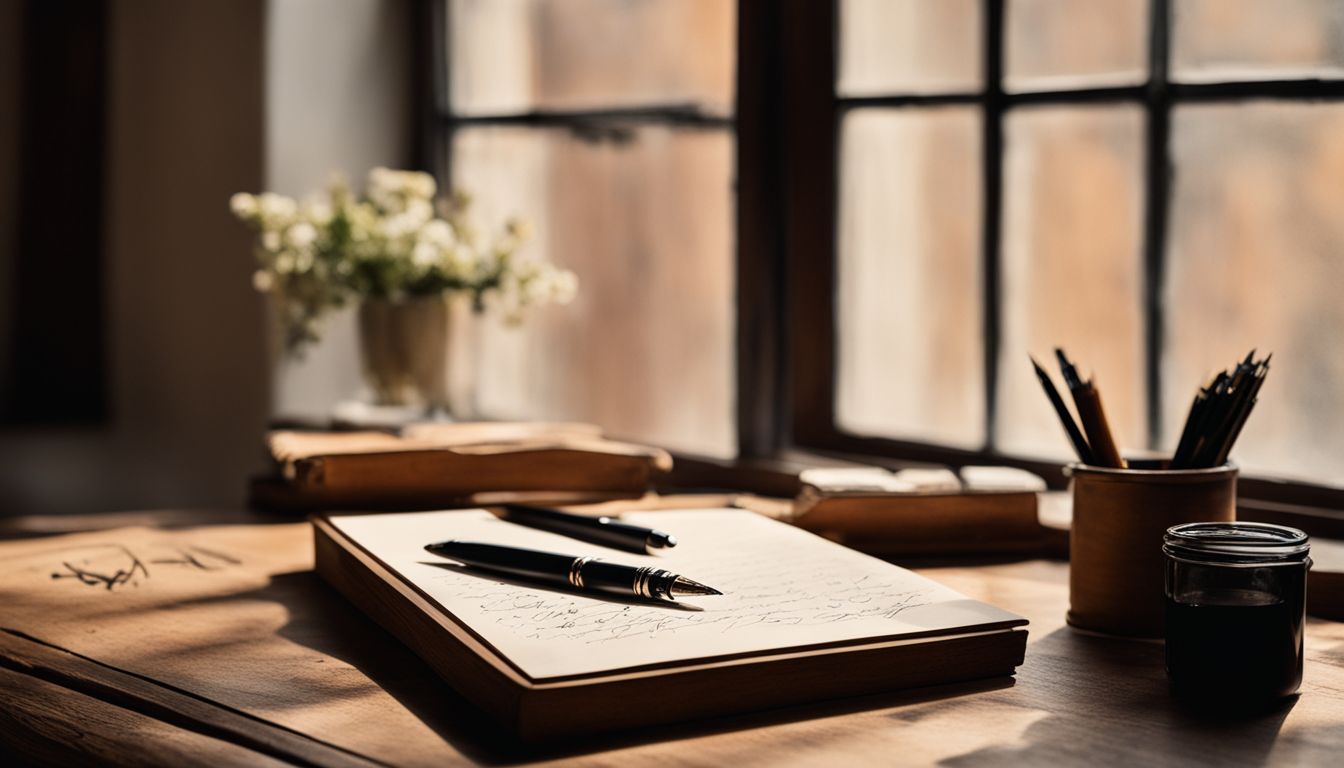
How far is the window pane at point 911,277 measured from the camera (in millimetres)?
1596

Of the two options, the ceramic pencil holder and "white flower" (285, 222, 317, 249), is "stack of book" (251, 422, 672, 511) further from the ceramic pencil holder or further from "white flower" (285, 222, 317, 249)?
the ceramic pencil holder

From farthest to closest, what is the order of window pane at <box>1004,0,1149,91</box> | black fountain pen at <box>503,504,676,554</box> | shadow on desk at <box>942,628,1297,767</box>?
window pane at <box>1004,0,1149,91</box>
black fountain pen at <box>503,504,676,554</box>
shadow on desk at <box>942,628,1297,767</box>

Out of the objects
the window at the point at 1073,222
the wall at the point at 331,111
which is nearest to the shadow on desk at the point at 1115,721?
the window at the point at 1073,222

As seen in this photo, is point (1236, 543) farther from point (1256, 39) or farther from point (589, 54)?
point (589, 54)

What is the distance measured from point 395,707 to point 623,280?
1.20 metres

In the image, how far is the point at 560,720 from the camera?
2.42ft

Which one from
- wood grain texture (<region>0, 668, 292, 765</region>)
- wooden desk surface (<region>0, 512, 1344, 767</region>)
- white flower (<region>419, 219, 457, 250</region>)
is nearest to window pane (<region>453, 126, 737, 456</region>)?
white flower (<region>419, 219, 457, 250</region>)

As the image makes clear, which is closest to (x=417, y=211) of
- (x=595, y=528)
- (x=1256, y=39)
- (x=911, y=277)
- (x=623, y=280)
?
(x=623, y=280)

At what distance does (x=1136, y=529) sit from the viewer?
0.99m

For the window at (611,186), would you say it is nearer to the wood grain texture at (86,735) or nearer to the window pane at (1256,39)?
the window pane at (1256,39)

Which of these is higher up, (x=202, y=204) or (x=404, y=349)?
(x=202, y=204)

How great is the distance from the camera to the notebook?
2.49 feet

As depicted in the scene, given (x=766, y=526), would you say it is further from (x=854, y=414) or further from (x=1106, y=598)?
(x=854, y=414)

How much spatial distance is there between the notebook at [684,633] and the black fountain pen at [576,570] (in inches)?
0.4
